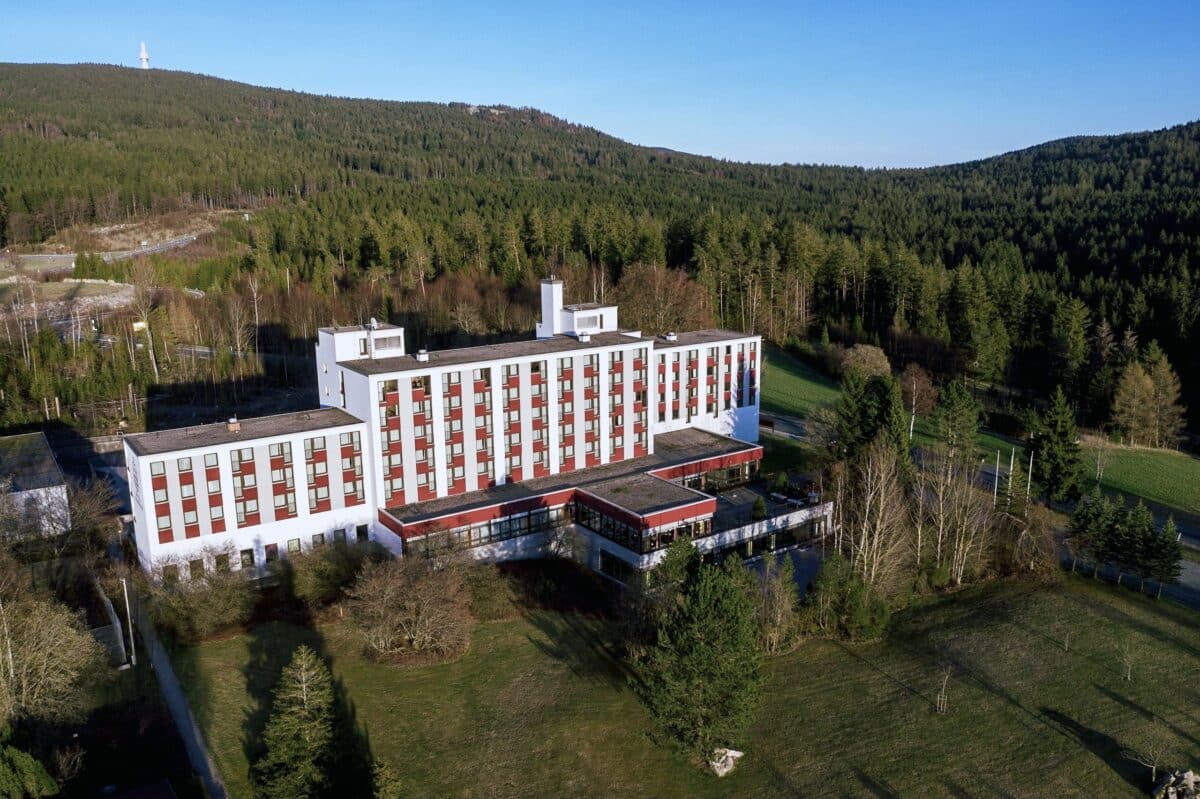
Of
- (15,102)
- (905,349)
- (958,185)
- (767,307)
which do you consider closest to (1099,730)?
(905,349)

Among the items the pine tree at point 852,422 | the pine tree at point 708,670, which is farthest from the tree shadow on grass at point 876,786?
the pine tree at point 852,422

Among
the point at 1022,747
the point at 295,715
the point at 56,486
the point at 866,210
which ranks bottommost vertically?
the point at 1022,747

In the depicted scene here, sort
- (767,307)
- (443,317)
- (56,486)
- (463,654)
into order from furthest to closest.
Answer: (767,307) → (443,317) → (56,486) → (463,654)

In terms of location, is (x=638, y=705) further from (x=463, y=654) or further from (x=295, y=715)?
(x=295, y=715)

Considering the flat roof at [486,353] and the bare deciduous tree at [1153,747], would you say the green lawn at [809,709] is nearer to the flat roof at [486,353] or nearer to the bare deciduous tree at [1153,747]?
the bare deciduous tree at [1153,747]

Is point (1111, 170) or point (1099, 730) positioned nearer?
point (1099, 730)

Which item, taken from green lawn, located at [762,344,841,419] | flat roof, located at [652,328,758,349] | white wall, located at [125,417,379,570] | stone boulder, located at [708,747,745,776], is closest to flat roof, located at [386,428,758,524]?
white wall, located at [125,417,379,570]

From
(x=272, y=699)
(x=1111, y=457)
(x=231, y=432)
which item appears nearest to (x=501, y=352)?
(x=231, y=432)

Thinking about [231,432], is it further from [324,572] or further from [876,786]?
[876,786]

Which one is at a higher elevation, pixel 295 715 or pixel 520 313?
pixel 520 313
